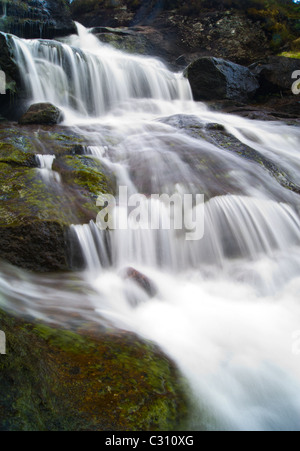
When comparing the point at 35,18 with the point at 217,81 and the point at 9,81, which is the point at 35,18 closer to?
the point at 9,81

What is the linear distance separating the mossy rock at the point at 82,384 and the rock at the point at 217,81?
10775mm

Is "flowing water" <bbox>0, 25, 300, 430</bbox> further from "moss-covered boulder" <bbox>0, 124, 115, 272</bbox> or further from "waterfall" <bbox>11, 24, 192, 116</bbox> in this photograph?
"waterfall" <bbox>11, 24, 192, 116</bbox>

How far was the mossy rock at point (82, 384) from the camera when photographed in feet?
4.99

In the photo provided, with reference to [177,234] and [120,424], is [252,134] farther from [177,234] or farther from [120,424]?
[120,424]

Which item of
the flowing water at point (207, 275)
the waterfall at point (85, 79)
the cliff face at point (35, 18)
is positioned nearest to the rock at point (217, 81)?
the waterfall at point (85, 79)

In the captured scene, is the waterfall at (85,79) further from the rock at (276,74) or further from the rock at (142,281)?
the rock at (142,281)

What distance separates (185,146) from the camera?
258 inches

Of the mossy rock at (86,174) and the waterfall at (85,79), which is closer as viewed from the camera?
the mossy rock at (86,174)

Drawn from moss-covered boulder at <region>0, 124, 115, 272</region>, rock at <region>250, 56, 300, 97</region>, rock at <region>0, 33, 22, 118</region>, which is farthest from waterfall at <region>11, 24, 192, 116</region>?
moss-covered boulder at <region>0, 124, 115, 272</region>

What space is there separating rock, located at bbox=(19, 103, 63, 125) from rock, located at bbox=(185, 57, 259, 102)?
5.80 meters

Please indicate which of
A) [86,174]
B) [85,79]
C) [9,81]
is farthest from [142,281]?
[85,79]

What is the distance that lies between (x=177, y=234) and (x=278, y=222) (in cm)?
160

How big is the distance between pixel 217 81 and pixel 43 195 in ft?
29.8

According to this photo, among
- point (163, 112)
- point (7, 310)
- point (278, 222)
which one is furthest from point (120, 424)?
point (163, 112)
